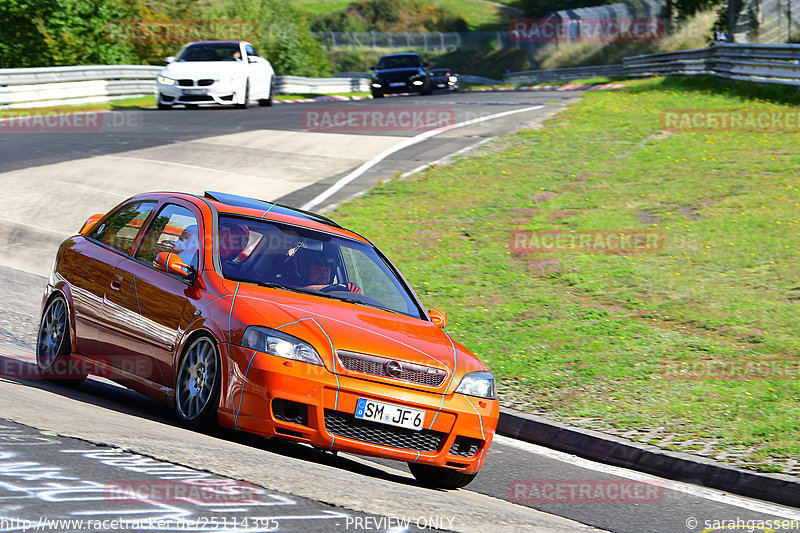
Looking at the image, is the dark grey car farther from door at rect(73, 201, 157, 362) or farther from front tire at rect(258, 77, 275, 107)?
door at rect(73, 201, 157, 362)

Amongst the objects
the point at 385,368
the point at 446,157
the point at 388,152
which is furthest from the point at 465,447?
the point at 388,152

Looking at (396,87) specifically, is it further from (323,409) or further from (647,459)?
(323,409)

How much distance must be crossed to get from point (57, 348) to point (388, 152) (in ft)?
44.8

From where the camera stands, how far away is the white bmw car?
26.8 metres

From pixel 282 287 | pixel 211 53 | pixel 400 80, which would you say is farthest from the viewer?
pixel 400 80

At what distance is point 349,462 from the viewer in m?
6.92

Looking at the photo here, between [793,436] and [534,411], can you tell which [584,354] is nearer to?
[534,411]

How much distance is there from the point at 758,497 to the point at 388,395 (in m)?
2.77

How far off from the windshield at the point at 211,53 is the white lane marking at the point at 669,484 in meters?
21.1

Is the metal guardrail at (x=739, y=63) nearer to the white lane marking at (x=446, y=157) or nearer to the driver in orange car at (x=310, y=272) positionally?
the white lane marking at (x=446, y=157)

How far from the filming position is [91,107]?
2922 cm

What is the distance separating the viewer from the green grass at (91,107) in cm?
2625

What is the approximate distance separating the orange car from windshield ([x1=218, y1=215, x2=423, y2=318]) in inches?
0.4

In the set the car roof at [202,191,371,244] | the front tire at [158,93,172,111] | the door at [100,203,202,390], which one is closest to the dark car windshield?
the front tire at [158,93,172,111]
